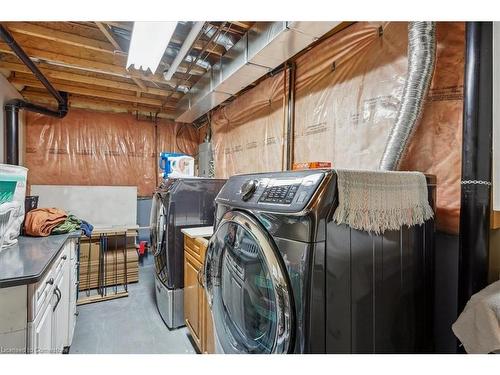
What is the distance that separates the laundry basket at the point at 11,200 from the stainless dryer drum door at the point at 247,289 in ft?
4.03

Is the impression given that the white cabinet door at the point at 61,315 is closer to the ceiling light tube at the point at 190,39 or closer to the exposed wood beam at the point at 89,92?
the ceiling light tube at the point at 190,39

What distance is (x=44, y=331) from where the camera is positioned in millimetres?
1293

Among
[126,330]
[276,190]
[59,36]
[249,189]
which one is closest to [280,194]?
[276,190]

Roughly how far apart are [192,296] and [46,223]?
4.09 feet

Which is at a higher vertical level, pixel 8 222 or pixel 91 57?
pixel 91 57

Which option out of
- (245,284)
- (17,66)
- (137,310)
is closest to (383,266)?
(245,284)

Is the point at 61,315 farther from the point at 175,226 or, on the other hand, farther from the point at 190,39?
the point at 190,39

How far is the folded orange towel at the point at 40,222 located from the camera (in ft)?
6.31

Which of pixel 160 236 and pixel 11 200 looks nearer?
pixel 11 200

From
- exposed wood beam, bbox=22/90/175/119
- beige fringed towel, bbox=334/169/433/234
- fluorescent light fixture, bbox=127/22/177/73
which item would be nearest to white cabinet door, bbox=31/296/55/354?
beige fringed towel, bbox=334/169/433/234

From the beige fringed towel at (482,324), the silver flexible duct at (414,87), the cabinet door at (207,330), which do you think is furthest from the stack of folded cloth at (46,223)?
the beige fringed towel at (482,324)

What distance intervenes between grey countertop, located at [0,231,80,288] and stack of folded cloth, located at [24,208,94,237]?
6 centimetres

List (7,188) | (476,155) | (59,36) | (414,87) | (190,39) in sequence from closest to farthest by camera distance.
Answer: (476,155)
(414,87)
(7,188)
(190,39)
(59,36)

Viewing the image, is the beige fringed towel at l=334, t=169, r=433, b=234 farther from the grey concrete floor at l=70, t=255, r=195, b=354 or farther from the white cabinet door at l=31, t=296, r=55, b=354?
the grey concrete floor at l=70, t=255, r=195, b=354
